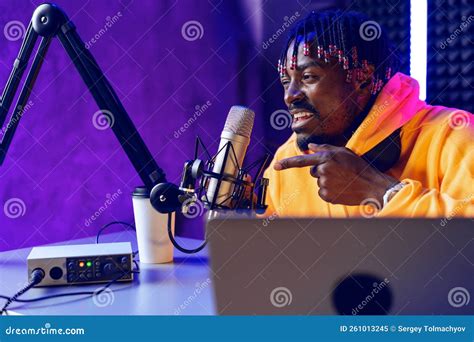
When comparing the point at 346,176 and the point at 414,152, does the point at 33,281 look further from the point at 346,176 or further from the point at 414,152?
the point at 414,152

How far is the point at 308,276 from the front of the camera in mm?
548

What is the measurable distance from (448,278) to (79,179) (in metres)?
1.00

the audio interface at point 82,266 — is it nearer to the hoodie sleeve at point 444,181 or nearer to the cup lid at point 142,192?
the cup lid at point 142,192

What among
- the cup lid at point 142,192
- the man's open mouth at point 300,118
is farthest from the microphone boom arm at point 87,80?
the man's open mouth at point 300,118

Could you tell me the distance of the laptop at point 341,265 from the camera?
521mm

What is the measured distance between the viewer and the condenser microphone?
0.81 metres

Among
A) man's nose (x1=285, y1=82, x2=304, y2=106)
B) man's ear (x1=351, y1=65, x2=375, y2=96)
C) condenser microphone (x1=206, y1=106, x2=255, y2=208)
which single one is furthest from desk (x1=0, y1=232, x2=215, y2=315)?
man's ear (x1=351, y1=65, x2=375, y2=96)

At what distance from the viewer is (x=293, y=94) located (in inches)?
42.9

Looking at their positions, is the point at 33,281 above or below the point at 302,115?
below

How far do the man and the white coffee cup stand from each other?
0.22 metres

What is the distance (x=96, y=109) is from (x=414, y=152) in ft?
2.43

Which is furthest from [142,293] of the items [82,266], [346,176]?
[346,176]

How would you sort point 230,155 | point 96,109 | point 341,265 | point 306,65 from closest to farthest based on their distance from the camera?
point 341,265 → point 230,155 → point 306,65 → point 96,109

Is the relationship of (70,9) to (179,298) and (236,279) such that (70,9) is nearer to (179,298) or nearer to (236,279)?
(179,298)
